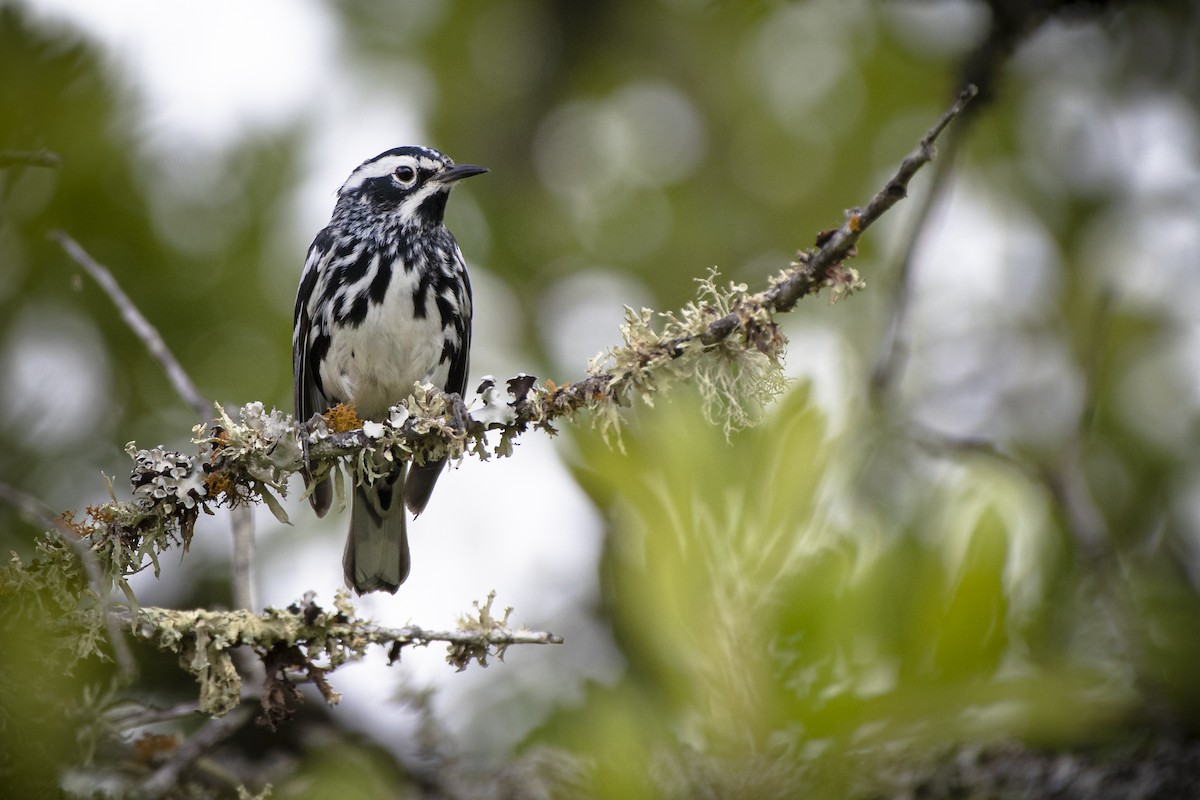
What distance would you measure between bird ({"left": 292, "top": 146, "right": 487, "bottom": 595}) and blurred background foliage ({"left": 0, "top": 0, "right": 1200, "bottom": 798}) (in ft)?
0.60

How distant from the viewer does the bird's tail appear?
4520 millimetres

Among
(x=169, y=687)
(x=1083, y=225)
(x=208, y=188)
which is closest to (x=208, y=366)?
(x=208, y=188)

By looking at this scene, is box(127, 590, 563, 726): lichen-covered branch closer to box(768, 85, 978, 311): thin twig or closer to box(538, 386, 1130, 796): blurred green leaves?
box(538, 386, 1130, 796): blurred green leaves

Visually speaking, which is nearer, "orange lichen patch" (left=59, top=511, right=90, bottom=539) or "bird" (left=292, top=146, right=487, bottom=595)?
"orange lichen patch" (left=59, top=511, right=90, bottom=539)

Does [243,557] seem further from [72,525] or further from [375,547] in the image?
[375,547]

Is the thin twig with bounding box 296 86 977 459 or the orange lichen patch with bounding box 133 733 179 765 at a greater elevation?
the thin twig with bounding box 296 86 977 459

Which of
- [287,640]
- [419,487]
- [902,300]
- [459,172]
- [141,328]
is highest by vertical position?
[459,172]

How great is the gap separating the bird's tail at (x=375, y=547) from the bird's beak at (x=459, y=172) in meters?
1.28

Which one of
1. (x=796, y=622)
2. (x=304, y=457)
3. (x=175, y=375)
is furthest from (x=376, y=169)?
(x=796, y=622)

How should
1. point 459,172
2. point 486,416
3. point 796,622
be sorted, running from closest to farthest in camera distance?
1. point 796,622
2. point 486,416
3. point 459,172

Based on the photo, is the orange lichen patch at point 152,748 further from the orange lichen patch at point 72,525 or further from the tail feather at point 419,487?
the tail feather at point 419,487

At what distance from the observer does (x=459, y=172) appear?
4.93m

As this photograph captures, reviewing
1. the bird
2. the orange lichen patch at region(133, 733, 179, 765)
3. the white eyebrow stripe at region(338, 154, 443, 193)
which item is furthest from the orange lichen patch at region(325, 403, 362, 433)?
the white eyebrow stripe at region(338, 154, 443, 193)

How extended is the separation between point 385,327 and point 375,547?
2.85ft
